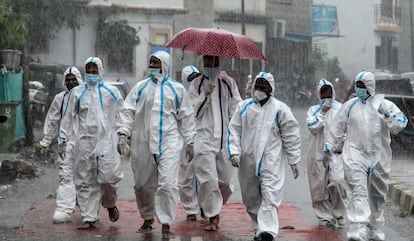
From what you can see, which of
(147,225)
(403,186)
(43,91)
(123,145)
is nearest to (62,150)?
(123,145)

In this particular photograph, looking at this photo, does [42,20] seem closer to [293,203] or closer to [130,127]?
[293,203]

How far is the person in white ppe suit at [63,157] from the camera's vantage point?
9.44 meters

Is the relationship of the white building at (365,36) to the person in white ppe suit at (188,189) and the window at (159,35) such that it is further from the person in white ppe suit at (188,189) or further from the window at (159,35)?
the person in white ppe suit at (188,189)

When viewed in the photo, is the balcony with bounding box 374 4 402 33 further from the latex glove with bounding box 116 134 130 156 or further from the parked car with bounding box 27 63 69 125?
the latex glove with bounding box 116 134 130 156

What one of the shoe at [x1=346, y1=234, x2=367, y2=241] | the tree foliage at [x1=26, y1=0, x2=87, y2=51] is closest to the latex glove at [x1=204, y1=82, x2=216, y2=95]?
the shoe at [x1=346, y1=234, x2=367, y2=241]

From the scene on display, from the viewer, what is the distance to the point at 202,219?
9.76 meters

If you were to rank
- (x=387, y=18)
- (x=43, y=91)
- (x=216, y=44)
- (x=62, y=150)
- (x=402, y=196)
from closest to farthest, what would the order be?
(x=216, y=44)
(x=62, y=150)
(x=402, y=196)
(x=43, y=91)
(x=387, y=18)

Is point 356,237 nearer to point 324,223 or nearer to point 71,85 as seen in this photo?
point 324,223

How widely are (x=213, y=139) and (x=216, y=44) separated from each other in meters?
0.99

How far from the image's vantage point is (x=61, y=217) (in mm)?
9336

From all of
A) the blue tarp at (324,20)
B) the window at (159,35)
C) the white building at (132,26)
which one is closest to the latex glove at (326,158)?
the white building at (132,26)

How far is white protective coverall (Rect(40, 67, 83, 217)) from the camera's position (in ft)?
31.2

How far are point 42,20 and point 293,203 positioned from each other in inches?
933

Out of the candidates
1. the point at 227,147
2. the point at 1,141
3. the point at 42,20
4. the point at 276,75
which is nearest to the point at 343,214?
the point at 227,147
